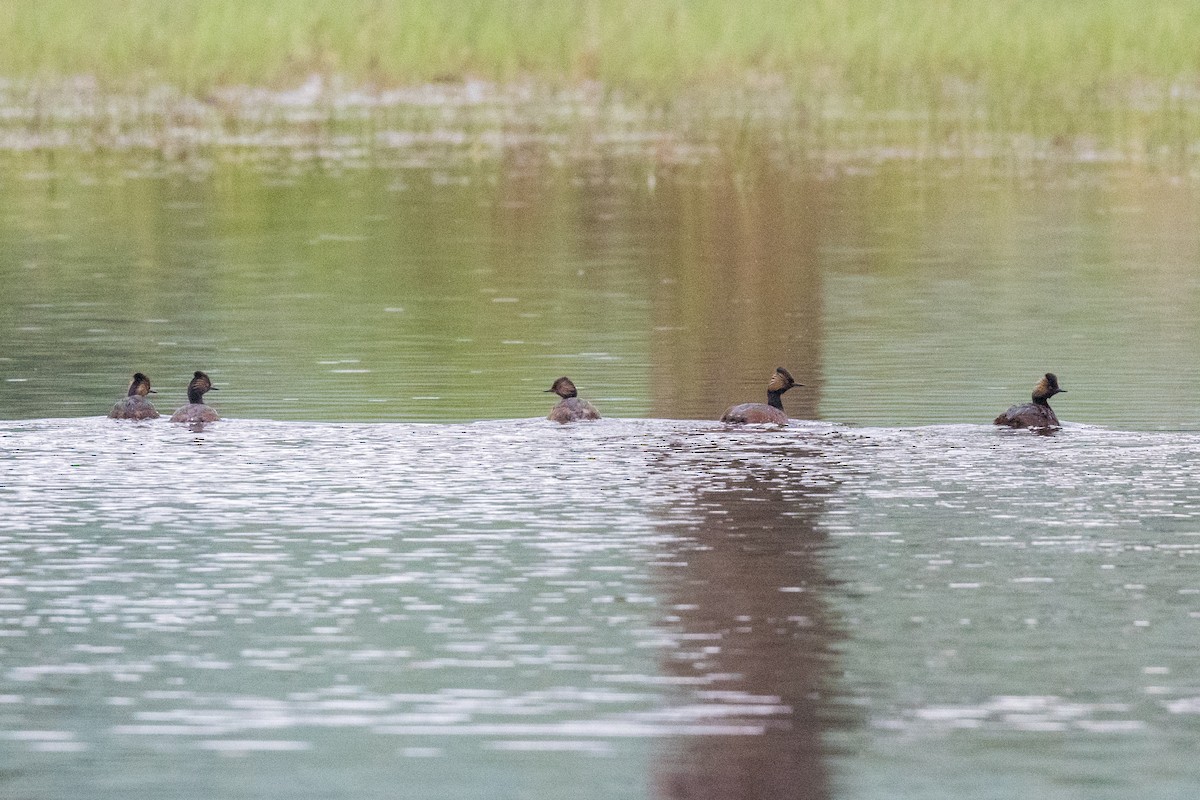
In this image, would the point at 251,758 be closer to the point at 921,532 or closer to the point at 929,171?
the point at 921,532

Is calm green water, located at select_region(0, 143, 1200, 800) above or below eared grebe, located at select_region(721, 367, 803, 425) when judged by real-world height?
below

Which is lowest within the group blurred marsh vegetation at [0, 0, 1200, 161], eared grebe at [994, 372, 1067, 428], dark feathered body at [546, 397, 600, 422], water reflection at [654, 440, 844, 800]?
water reflection at [654, 440, 844, 800]

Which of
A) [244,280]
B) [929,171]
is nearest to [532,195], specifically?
[929,171]

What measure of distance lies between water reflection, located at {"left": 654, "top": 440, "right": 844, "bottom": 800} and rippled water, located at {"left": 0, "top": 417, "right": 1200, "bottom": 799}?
3 centimetres


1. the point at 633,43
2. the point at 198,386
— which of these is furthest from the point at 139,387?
the point at 633,43

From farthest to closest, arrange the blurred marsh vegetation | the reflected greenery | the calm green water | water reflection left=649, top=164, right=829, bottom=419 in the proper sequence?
the blurred marsh vegetation → water reflection left=649, top=164, right=829, bottom=419 → the reflected greenery → the calm green water

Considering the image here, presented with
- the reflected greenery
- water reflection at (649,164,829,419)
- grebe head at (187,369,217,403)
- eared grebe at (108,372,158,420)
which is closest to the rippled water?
eared grebe at (108,372,158,420)

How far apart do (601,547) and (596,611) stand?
168cm

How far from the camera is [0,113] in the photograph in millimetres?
78188

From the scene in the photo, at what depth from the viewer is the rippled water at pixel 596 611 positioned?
468 inches

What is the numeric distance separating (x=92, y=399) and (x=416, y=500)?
6880mm

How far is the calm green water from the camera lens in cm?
1209

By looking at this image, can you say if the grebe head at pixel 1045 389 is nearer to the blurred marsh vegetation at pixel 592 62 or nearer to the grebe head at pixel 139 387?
the grebe head at pixel 139 387

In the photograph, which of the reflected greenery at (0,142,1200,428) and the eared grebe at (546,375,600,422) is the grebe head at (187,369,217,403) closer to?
the reflected greenery at (0,142,1200,428)
